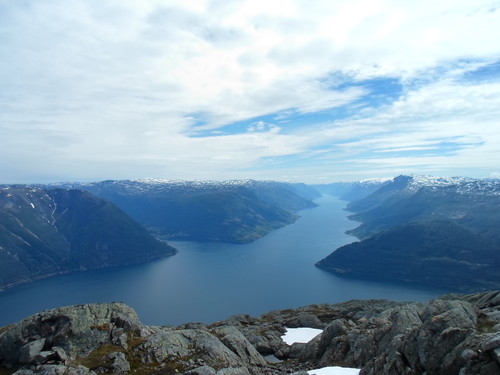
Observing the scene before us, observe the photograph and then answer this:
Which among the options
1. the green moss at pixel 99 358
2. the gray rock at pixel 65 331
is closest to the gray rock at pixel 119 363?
the green moss at pixel 99 358

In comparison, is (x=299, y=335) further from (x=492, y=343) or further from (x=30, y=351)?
(x=492, y=343)

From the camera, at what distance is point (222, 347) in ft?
130

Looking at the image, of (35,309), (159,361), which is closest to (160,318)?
(35,309)

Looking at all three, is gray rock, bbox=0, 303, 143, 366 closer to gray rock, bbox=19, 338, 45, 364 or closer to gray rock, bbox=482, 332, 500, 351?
gray rock, bbox=19, 338, 45, 364

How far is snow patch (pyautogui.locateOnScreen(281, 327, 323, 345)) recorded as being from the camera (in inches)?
2315

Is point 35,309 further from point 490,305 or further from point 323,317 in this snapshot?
point 490,305

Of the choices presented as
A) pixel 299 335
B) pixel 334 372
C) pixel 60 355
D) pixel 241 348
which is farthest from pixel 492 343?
pixel 299 335

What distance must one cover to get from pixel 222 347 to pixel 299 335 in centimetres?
2700

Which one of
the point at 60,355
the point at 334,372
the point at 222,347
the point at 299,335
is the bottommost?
the point at 299,335

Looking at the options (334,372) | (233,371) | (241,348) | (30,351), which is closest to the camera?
(233,371)

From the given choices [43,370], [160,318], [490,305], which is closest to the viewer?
[43,370]

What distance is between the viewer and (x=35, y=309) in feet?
634

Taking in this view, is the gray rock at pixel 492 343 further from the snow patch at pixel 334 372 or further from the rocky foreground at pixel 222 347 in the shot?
the snow patch at pixel 334 372

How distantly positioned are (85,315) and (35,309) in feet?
638
